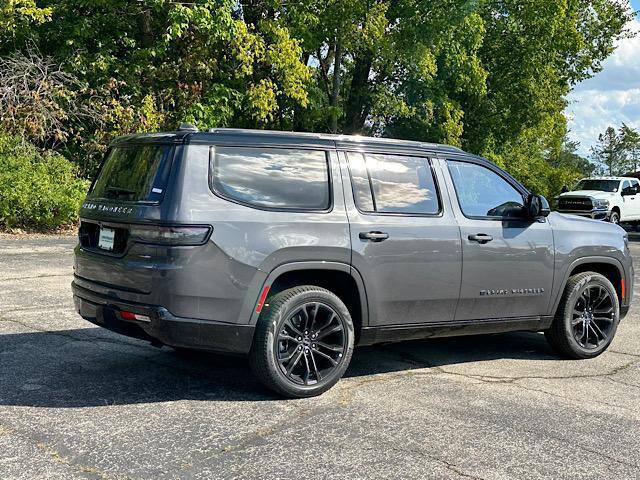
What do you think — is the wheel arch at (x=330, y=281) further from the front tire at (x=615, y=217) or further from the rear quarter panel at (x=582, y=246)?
the front tire at (x=615, y=217)

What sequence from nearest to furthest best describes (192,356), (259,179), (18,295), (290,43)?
(259,179), (192,356), (18,295), (290,43)

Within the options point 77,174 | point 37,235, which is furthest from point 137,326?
point 77,174

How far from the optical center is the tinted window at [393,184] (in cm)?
532

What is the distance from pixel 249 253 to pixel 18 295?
4936mm

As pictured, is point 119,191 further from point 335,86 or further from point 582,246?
point 335,86

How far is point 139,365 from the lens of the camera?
5664mm

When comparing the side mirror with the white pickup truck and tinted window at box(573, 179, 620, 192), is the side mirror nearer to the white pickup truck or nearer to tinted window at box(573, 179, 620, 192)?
the white pickup truck

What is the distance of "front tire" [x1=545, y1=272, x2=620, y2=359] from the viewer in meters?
6.35

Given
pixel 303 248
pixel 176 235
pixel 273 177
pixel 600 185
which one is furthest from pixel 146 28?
pixel 176 235

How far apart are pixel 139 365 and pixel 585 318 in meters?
3.90

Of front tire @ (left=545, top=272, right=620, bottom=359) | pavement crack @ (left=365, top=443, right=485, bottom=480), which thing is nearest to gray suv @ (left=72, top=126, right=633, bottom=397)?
front tire @ (left=545, top=272, right=620, bottom=359)

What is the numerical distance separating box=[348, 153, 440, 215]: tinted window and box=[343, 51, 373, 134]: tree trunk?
22.1 metres

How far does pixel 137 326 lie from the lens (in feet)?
15.5

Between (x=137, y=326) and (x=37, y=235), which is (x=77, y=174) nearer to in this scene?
(x=37, y=235)
